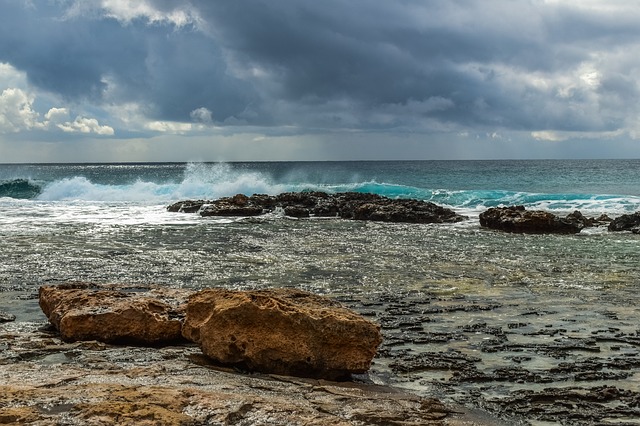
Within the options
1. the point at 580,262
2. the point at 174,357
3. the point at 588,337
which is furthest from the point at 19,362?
the point at 580,262

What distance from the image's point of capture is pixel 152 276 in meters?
12.7

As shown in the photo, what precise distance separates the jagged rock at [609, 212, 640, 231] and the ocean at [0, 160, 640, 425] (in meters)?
Result: 0.82

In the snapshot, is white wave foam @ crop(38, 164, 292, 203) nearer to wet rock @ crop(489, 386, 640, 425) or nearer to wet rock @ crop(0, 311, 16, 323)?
wet rock @ crop(0, 311, 16, 323)

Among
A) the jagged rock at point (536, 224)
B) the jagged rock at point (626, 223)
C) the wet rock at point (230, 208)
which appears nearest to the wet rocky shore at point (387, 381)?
the jagged rock at point (536, 224)

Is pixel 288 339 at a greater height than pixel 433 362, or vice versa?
pixel 288 339

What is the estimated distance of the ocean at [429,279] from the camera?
21.5 feet

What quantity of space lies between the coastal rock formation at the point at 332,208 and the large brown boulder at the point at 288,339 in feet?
63.3

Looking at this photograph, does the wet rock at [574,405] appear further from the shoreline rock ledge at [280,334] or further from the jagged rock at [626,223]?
the jagged rock at [626,223]

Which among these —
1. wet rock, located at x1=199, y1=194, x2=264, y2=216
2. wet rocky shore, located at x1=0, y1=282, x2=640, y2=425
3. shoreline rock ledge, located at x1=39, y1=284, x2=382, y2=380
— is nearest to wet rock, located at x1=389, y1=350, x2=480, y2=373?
wet rocky shore, located at x1=0, y1=282, x2=640, y2=425

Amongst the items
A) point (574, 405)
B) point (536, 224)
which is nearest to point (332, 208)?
point (536, 224)

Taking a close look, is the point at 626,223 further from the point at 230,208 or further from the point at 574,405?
the point at 574,405

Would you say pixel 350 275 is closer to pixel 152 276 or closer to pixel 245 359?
pixel 152 276

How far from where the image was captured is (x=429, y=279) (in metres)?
12.4

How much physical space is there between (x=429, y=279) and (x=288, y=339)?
6.53m
